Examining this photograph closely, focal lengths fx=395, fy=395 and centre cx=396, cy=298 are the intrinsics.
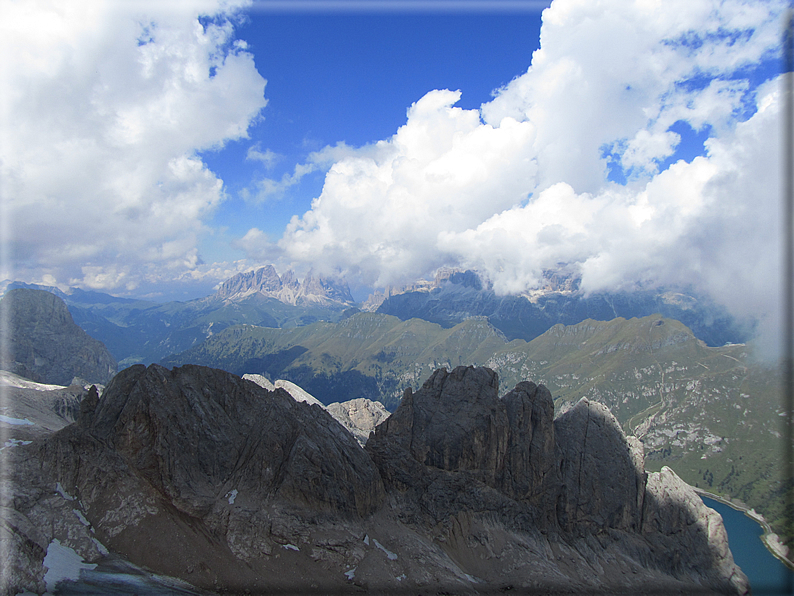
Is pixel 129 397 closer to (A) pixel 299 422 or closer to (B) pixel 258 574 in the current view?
(A) pixel 299 422

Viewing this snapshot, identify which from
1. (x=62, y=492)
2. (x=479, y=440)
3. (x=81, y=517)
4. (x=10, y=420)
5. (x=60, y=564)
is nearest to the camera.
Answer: (x=60, y=564)

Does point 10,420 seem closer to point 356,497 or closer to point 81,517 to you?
point 81,517

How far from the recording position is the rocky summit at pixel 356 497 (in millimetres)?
46450

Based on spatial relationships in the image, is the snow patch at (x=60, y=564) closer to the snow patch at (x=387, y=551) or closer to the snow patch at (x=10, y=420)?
the snow patch at (x=10, y=420)

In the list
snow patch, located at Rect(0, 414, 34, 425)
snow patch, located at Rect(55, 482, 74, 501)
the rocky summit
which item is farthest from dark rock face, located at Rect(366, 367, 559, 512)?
snow patch, located at Rect(0, 414, 34, 425)

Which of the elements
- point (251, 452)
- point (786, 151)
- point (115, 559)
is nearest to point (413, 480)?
point (251, 452)

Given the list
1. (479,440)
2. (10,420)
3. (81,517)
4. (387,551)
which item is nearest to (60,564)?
(81,517)

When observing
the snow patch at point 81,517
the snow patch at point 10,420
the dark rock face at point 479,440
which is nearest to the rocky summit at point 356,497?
the snow patch at point 81,517

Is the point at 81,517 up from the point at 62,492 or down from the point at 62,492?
down

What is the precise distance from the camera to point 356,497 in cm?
6375

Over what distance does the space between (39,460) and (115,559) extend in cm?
1647

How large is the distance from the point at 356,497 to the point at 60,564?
37.2 metres

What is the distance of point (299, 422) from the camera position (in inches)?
2704

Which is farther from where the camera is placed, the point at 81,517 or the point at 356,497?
the point at 356,497
